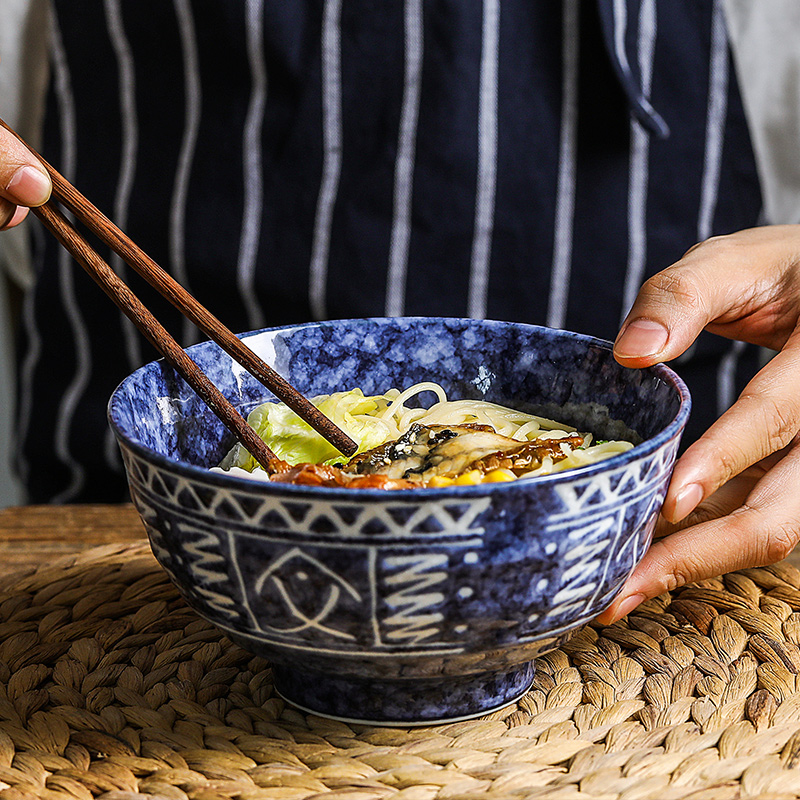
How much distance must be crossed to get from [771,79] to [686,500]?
107cm

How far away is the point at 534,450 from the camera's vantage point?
0.88m

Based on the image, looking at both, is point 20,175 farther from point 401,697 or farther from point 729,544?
point 729,544

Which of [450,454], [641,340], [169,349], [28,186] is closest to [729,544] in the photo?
[641,340]

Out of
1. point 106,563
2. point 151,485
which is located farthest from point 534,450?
point 106,563

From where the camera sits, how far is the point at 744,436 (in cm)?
99

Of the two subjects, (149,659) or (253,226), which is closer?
(149,659)

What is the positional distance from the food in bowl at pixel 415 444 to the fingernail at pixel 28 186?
311mm

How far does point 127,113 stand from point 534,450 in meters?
1.17

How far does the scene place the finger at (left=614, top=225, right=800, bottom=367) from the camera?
38.2 inches

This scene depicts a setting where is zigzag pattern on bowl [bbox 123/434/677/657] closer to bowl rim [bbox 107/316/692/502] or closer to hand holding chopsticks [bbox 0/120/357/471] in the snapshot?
bowl rim [bbox 107/316/692/502]

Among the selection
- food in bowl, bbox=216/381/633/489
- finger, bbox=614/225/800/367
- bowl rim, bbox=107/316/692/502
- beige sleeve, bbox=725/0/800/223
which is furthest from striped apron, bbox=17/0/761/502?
bowl rim, bbox=107/316/692/502

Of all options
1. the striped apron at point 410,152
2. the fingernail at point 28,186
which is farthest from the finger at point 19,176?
the striped apron at point 410,152

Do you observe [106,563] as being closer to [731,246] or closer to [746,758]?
[746,758]

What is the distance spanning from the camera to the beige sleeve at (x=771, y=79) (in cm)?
161
